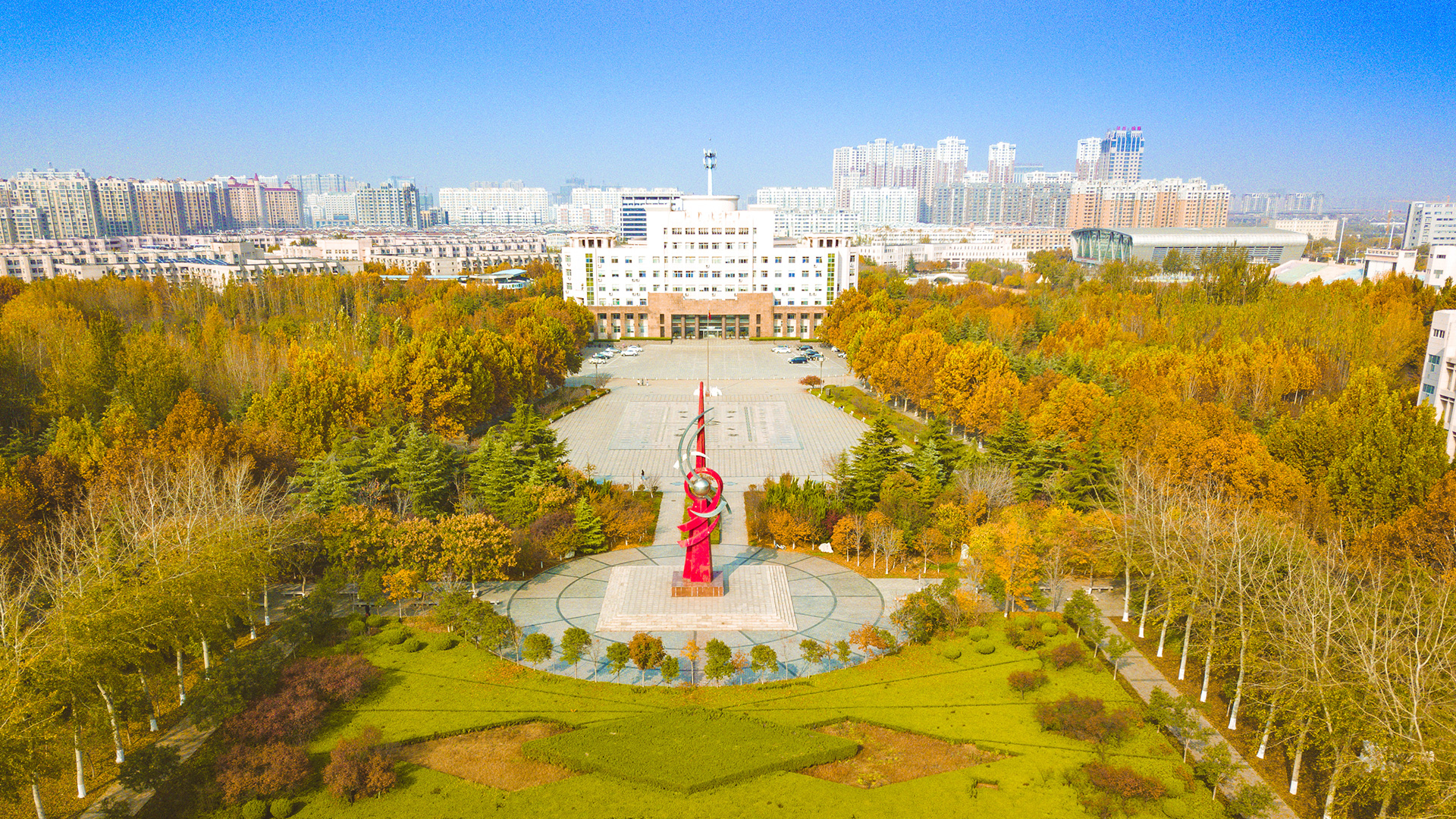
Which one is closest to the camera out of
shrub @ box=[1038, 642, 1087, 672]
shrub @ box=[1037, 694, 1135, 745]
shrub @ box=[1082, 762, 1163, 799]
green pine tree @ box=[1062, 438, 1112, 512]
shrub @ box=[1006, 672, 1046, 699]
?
shrub @ box=[1082, 762, 1163, 799]

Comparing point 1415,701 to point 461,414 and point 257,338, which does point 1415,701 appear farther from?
point 257,338

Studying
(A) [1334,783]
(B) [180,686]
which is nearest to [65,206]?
(B) [180,686]

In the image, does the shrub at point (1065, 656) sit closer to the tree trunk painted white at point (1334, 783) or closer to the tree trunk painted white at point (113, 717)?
the tree trunk painted white at point (1334, 783)

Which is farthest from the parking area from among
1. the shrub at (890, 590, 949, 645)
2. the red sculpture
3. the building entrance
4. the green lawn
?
the green lawn

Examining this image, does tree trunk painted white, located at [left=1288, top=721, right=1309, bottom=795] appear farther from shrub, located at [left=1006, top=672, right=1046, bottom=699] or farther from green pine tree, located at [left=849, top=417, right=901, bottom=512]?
green pine tree, located at [left=849, top=417, right=901, bottom=512]


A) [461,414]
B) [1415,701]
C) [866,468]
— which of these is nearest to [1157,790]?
[1415,701]

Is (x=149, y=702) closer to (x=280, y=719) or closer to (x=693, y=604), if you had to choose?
(x=280, y=719)
